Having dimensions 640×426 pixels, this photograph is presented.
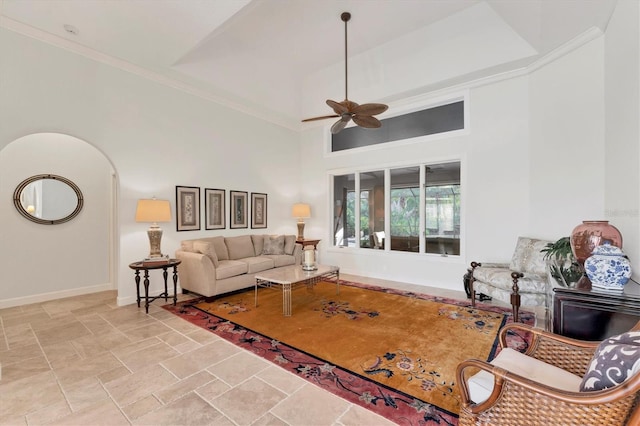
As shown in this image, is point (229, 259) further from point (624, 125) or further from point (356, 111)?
point (624, 125)

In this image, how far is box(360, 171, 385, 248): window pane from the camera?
5941 mm

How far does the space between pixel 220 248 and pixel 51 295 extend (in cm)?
257

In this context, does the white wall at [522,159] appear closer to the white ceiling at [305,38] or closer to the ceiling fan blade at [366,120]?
the white ceiling at [305,38]

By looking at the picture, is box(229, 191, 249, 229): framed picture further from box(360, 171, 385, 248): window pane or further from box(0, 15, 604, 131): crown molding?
box(360, 171, 385, 248): window pane

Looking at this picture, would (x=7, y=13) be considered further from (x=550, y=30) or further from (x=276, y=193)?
(x=550, y=30)

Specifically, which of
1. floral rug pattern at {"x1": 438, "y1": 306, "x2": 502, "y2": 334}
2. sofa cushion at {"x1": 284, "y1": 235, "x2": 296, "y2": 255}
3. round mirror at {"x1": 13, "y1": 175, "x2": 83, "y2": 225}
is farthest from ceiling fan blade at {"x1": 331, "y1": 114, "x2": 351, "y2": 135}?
round mirror at {"x1": 13, "y1": 175, "x2": 83, "y2": 225}

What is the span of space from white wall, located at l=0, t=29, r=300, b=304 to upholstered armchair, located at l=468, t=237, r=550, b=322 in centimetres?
440

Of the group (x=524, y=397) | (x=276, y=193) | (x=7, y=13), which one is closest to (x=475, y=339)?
(x=524, y=397)

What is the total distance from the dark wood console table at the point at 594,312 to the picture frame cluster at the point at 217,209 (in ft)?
16.5

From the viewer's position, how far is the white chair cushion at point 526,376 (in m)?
1.40

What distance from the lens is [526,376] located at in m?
1.48

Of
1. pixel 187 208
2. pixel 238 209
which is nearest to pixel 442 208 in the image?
pixel 238 209

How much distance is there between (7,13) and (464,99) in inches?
250

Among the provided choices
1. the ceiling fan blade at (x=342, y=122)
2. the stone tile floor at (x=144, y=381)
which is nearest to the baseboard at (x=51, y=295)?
the stone tile floor at (x=144, y=381)
